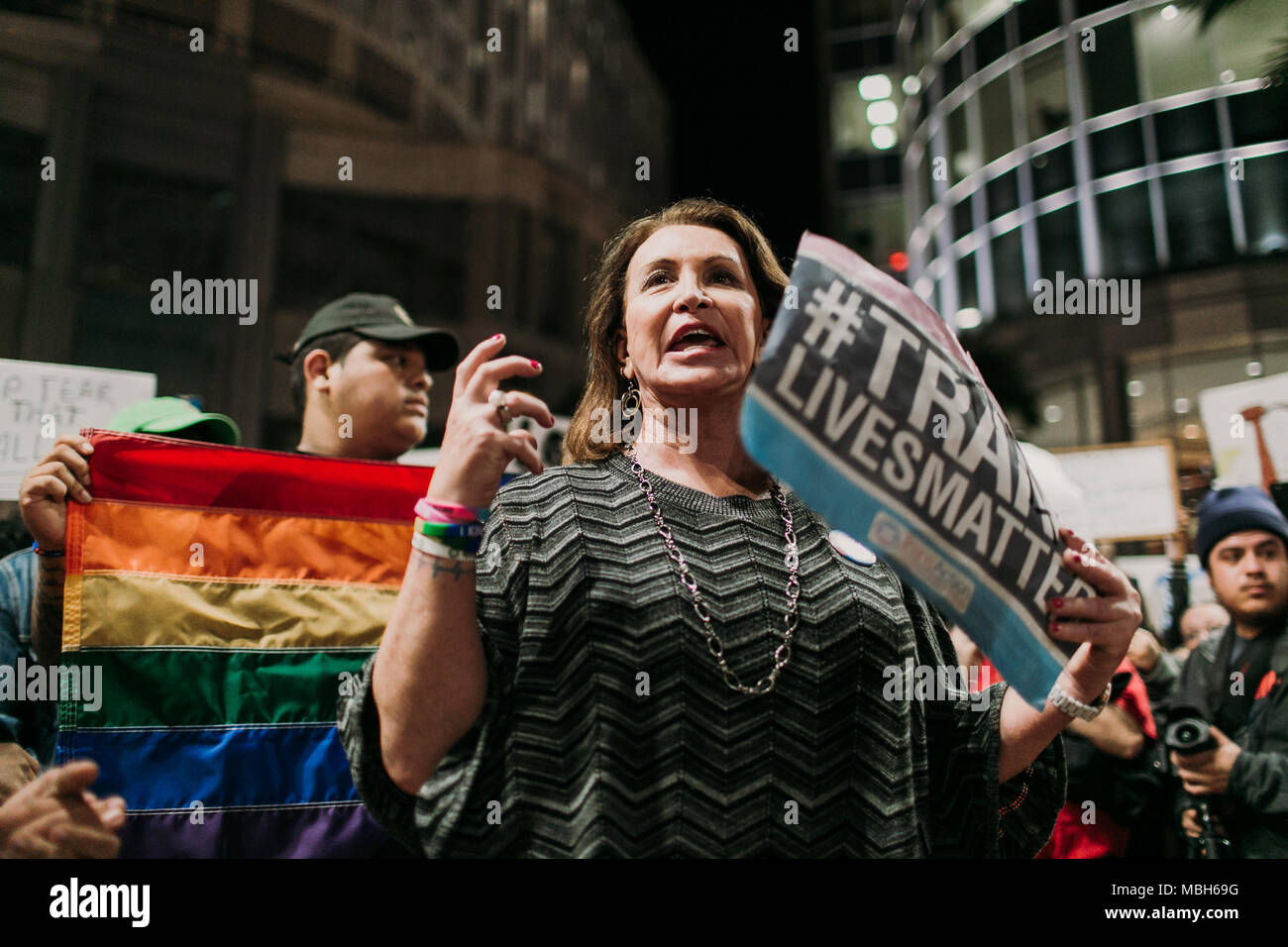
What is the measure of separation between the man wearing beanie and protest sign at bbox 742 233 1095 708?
6.52 feet

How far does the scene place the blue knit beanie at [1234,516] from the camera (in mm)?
3217

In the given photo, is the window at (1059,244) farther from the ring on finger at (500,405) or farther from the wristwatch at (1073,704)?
the ring on finger at (500,405)

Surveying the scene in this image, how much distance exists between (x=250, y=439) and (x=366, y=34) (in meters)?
8.06

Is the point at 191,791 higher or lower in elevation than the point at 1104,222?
lower

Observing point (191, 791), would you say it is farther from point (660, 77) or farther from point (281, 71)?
point (281, 71)

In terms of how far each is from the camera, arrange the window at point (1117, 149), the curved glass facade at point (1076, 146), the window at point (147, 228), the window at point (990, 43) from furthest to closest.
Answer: the window at point (990, 43)
the window at point (1117, 149)
the curved glass facade at point (1076, 146)
the window at point (147, 228)

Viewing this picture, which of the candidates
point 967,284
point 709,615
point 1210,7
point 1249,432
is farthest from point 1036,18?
point 709,615

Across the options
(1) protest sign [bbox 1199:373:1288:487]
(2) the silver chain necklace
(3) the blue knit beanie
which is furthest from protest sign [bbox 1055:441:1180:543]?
(2) the silver chain necklace

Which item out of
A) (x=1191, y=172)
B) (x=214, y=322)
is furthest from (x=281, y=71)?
(x=1191, y=172)

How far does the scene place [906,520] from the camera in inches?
43.1

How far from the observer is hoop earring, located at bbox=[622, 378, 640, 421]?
1745 millimetres

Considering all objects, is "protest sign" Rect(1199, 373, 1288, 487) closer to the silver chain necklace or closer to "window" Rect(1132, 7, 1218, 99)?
the silver chain necklace

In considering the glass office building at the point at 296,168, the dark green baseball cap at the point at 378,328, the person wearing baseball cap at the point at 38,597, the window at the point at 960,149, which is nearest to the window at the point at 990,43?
the window at the point at 960,149

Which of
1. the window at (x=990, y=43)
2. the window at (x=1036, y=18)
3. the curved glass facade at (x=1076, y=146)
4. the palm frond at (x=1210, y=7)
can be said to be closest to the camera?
the palm frond at (x=1210, y=7)
